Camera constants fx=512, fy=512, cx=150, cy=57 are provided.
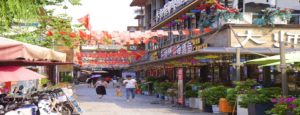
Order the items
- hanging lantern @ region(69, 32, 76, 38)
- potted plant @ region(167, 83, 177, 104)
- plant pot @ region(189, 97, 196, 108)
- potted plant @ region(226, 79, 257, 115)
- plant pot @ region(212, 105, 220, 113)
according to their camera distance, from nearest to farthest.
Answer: potted plant @ region(226, 79, 257, 115) < plant pot @ region(212, 105, 220, 113) < hanging lantern @ region(69, 32, 76, 38) < plant pot @ region(189, 97, 196, 108) < potted plant @ region(167, 83, 177, 104)

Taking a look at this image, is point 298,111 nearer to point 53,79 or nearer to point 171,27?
point 53,79

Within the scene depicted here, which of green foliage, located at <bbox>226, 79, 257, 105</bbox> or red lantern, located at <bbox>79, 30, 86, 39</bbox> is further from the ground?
red lantern, located at <bbox>79, 30, 86, 39</bbox>

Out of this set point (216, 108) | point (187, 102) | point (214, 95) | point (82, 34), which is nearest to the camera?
point (214, 95)

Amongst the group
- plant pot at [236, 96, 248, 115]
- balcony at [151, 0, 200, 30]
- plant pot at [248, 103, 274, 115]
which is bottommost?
plant pot at [236, 96, 248, 115]

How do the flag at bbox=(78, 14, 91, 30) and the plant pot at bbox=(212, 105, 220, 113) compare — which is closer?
the plant pot at bbox=(212, 105, 220, 113)

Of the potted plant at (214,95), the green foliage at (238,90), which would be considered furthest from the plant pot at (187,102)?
the green foliage at (238,90)

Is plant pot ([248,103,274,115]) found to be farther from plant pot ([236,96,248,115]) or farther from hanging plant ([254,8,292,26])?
hanging plant ([254,8,292,26])

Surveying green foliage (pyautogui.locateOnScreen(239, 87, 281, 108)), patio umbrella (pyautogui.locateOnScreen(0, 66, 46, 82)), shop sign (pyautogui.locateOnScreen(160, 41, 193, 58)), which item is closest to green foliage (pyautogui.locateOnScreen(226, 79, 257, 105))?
green foliage (pyautogui.locateOnScreen(239, 87, 281, 108))

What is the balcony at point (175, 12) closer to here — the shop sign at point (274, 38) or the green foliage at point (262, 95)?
the shop sign at point (274, 38)

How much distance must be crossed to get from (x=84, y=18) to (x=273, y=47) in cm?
878

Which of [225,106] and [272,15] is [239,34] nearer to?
[272,15]

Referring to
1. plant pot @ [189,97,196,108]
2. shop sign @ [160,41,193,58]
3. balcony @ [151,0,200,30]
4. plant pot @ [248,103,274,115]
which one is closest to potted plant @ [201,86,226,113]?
plant pot @ [189,97,196,108]

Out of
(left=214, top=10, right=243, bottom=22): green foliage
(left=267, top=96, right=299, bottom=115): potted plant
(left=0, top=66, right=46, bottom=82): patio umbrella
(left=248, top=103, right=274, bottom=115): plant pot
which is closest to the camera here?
(left=0, top=66, right=46, bottom=82): patio umbrella

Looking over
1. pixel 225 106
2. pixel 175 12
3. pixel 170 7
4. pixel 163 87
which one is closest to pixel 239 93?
pixel 225 106
